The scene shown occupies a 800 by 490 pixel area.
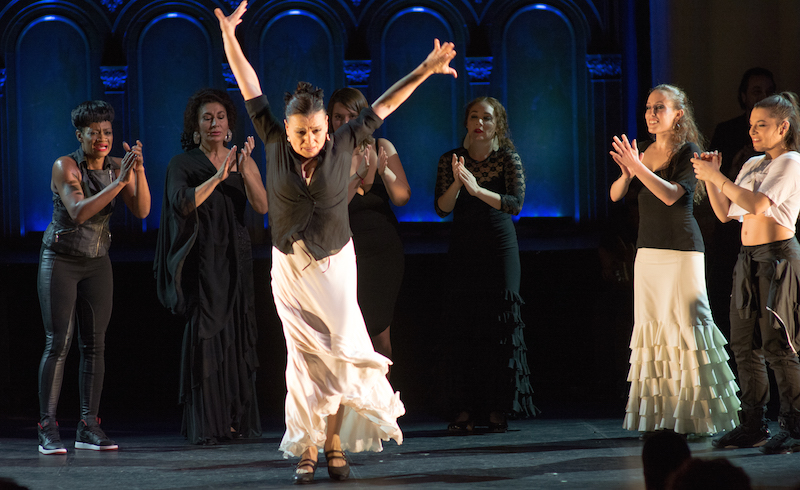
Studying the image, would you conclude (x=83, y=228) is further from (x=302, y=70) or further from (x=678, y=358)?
(x=678, y=358)

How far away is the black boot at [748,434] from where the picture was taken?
13.0 ft

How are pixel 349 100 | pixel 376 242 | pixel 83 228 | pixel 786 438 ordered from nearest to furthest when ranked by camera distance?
pixel 786 438, pixel 83 228, pixel 349 100, pixel 376 242

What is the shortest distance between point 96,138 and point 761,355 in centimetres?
333

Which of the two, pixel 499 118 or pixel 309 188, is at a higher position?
pixel 499 118

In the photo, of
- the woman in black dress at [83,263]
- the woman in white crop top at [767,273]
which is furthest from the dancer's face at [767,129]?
the woman in black dress at [83,263]

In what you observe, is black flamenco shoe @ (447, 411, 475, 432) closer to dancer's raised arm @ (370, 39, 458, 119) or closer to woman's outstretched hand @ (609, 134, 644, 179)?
woman's outstretched hand @ (609, 134, 644, 179)

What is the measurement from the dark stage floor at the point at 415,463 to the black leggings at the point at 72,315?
305 millimetres

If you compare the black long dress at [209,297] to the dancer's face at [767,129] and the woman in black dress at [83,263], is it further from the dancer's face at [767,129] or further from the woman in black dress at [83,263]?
the dancer's face at [767,129]

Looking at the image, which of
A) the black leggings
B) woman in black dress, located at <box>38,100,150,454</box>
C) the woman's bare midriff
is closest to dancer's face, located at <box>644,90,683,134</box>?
the woman's bare midriff

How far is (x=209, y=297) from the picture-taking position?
14.5ft

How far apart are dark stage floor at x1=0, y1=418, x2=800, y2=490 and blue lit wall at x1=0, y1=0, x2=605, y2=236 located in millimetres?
2230

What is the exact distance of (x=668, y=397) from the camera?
13.5ft

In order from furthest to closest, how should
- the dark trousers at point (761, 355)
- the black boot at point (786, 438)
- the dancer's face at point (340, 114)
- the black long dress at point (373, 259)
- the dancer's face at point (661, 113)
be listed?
the black long dress at point (373, 259), the dancer's face at point (340, 114), the dancer's face at point (661, 113), the dark trousers at point (761, 355), the black boot at point (786, 438)

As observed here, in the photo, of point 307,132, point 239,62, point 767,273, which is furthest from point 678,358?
point 239,62
